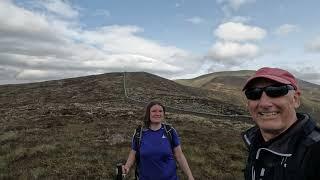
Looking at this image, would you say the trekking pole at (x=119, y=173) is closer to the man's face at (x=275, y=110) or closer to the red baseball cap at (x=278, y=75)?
the man's face at (x=275, y=110)

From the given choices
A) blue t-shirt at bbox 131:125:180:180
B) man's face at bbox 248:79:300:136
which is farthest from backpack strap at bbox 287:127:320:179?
blue t-shirt at bbox 131:125:180:180

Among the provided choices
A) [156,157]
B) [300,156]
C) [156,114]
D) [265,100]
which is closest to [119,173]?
[156,157]

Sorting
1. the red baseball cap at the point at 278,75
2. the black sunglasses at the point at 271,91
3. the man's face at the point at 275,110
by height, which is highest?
the red baseball cap at the point at 278,75

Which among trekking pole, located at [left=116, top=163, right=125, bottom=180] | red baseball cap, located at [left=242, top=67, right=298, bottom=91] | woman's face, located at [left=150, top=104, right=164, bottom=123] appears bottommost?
trekking pole, located at [left=116, top=163, right=125, bottom=180]

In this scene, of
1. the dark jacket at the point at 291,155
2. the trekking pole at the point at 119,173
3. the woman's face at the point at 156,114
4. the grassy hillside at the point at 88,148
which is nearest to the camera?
the dark jacket at the point at 291,155

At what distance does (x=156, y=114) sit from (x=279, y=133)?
459 centimetres

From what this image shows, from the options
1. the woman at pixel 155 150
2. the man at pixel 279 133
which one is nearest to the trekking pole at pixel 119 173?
the woman at pixel 155 150

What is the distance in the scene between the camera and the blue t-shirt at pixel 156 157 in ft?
22.9

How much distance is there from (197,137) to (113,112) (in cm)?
1272

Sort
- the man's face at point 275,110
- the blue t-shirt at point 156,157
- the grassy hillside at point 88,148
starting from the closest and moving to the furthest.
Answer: the man's face at point 275,110
the blue t-shirt at point 156,157
the grassy hillside at point 88,148

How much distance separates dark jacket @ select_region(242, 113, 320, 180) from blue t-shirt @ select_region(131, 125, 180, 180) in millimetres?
4043

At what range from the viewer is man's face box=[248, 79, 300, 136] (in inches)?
110

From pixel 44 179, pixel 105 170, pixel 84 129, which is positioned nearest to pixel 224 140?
pixel 84 129

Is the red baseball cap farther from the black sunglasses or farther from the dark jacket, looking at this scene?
the dark jacket
